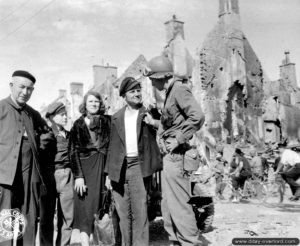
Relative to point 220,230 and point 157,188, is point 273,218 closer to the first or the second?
point 220,230

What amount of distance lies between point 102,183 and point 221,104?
2319 cm

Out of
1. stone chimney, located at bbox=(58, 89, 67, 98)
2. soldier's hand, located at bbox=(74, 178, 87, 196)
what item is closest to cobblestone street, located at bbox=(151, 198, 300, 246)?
soldier's hand, located at bbox=(74, 178, 87, 196)

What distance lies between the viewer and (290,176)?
11.1m

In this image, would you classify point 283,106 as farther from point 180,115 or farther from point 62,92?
point 180,115

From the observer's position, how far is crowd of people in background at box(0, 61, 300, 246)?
3.99m

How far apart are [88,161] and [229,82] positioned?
24.8m

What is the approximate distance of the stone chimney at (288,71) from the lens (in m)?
38.4

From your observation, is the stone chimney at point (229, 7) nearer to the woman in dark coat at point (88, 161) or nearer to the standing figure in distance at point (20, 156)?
the woman in dark coat at point (88, 161)

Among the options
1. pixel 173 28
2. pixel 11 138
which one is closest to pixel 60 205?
pixel 11 138

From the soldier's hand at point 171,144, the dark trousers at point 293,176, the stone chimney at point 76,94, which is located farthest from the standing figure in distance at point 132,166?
the stone chimney at point 76,94

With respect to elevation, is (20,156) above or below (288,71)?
below

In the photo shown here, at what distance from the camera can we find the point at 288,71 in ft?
128

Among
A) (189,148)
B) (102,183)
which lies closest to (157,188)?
(102,183)

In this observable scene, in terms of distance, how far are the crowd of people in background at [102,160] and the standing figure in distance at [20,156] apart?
0.03ft
